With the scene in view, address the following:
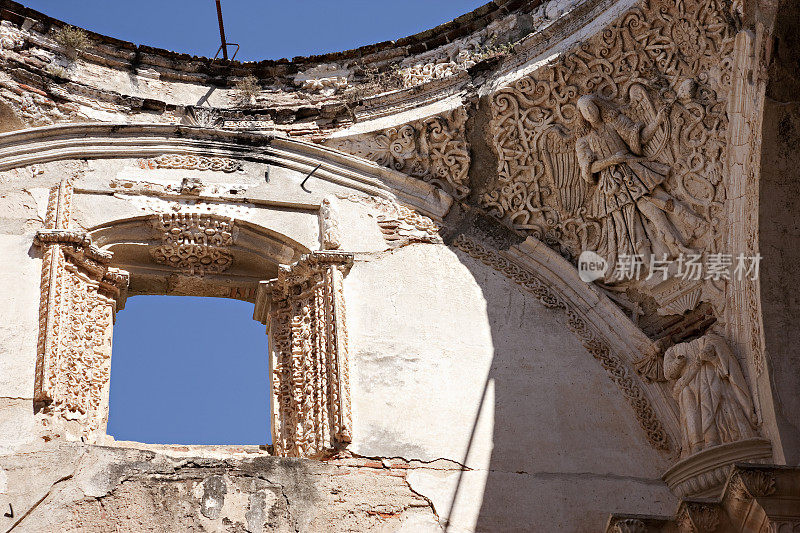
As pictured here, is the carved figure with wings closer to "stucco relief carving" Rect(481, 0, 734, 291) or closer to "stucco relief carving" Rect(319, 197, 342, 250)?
"stucco relief carving" Rect(481, 0, 734, 291)

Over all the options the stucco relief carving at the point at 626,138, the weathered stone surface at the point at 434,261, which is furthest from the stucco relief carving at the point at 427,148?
the stucco relief carving at the point at 626,138

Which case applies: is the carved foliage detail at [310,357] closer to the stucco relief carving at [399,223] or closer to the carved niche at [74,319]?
the stucco relief carving at [399,223]

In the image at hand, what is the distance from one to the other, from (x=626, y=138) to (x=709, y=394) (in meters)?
2.14

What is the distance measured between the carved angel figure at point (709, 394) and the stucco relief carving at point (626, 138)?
0.78 m

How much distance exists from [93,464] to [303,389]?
154cm

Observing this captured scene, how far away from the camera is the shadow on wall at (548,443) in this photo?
27.3ft

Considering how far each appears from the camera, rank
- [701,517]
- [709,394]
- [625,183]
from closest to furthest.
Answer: [701,517], [709,394], [625,183]

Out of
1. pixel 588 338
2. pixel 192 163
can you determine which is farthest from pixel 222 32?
pixel 588 338

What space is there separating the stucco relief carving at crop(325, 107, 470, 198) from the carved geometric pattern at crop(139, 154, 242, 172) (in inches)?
33.5

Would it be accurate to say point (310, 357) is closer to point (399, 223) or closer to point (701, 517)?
point (399, 223)

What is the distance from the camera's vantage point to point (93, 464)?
8000 mm

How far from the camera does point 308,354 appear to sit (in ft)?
29.4

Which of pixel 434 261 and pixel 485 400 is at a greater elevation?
pixel 434 261

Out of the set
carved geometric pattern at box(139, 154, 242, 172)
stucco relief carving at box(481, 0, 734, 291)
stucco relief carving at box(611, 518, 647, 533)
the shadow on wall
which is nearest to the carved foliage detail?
the shadow on wall
